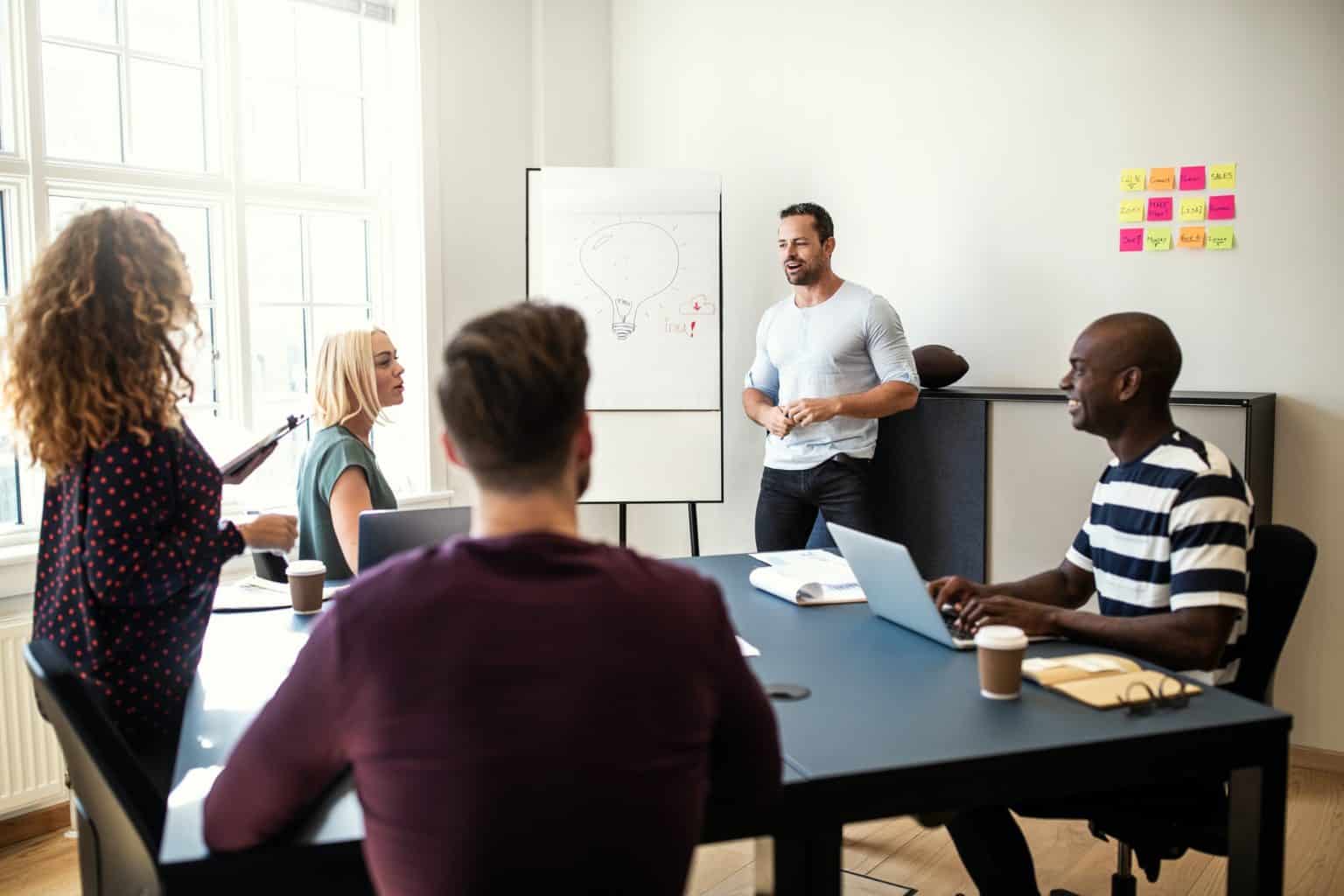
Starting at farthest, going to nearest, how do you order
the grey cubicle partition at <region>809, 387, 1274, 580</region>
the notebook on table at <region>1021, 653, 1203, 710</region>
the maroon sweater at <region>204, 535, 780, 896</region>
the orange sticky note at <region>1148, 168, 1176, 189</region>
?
the orange sticky note at <region>1148, 168, 1176, 189</region> < the grey cubicle partition at <region>809, 387, 1274, 580</region> < the notebook on table at <region>1021, 653, 1203, 710</region> < the maroon sweater at <region>204, 535, 780, 896</region>

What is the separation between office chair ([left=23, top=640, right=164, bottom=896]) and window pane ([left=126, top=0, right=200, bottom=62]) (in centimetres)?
292

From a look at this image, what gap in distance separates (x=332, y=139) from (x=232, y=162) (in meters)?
0.49

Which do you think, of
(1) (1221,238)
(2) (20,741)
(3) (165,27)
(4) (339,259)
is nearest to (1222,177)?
(1) (1221,238)

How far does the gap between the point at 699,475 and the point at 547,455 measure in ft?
10.7

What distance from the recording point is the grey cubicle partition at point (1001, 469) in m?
3.33

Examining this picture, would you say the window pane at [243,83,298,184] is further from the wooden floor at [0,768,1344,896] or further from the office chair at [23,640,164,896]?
the office chair at [23,640,164,896]

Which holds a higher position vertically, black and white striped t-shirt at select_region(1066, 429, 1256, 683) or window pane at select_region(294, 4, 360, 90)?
window pane at select_region(294, 4, 360, 90)

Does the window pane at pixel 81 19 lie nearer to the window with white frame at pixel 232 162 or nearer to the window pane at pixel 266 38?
the window with white frame at pixel 232 162

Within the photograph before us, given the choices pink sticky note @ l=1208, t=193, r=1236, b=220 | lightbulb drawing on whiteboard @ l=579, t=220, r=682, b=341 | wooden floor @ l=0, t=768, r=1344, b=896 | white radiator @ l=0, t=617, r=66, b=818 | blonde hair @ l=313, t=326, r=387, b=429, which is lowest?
wooden floor @ l=0, t=768, r=1344, b=896

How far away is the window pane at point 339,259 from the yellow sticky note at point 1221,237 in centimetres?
298

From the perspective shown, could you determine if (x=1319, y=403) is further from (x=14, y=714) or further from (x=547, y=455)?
(x=14, y=714)

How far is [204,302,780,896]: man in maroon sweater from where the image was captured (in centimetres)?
105

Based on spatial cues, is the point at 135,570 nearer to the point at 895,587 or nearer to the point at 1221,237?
the point at 895,587

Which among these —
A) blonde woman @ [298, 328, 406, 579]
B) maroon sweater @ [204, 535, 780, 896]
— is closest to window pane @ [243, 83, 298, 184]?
blonde woman @ [298, 328, 406, 579]
